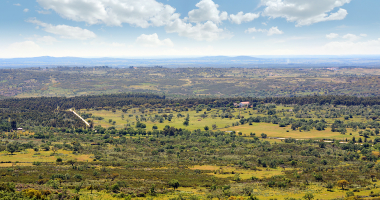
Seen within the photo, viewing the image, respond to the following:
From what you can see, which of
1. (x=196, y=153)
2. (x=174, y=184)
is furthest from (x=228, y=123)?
(x=174, y=184)

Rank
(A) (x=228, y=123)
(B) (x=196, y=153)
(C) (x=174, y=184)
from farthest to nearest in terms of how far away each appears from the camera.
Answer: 1. (A) (x=228, y=123)
2. (B) (x=196, y=153)
3. (C) (x=174, y=184)

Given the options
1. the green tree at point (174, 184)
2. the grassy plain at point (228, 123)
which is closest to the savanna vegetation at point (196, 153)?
the green tree at point (174, 184)

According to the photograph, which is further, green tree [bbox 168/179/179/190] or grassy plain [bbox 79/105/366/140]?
grassy plain [bbox 79/105/366/140]

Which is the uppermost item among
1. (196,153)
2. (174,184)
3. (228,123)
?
(174,184)

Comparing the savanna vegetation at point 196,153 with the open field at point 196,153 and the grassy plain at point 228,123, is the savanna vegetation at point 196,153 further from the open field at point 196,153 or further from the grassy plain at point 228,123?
the grassy plain at point 228,123

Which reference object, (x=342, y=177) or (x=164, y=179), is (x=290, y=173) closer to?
(x=342, y=177)

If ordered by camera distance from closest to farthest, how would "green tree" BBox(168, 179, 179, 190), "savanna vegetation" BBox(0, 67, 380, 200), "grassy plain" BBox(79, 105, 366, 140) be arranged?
1. "savanna vegetation" BBox(0, 67, 380, 200)
2. "green tree" BBox(168, 179, 179, 190)
3. "grassy plain" BBox(79, 105, 366, 140)

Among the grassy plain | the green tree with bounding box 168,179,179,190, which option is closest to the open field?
the green tree with bounding box 168,179,179,190

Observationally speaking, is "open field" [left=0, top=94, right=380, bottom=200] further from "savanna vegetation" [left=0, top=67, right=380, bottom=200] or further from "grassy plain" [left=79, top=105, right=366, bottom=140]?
"grassy plain" [left=79, top=105, right=366, bottom=140]

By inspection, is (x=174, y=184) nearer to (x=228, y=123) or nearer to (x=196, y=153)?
(x=196, y=153)

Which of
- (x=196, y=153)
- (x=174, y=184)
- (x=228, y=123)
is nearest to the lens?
(x=174, y=184)

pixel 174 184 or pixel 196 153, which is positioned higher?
pixel 174 184

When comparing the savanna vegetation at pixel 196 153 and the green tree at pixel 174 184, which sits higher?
the green tree at pixel 174 184
